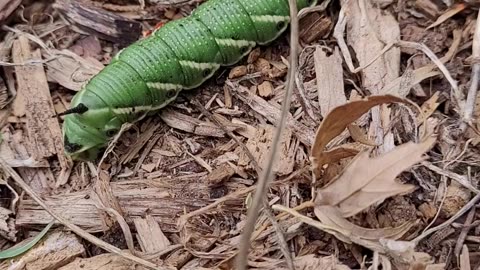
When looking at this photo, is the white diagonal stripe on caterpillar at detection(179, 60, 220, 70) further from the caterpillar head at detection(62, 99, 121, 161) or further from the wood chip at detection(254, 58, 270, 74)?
the caterpillar head at detection(62, 99, 121, 161)

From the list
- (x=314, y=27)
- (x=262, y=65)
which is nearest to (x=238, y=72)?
(x=262, y=65)

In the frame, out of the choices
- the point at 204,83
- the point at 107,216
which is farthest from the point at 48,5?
the point at 107,216

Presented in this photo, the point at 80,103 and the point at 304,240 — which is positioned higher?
the point at 80,103

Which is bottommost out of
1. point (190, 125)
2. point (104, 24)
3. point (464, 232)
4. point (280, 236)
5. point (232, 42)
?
point (464, 232)

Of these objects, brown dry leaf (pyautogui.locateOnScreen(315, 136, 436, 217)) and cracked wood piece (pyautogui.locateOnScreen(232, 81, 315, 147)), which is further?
cracked wood piece (pyautogui.locateOnScreen(232, 81, 315, 147))

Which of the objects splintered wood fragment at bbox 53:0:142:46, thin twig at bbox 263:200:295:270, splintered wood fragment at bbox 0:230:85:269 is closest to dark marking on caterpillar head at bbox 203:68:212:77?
splintered wood fragment at bbox 53:0:142:46

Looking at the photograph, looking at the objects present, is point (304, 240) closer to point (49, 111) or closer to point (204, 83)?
point (204, 83)

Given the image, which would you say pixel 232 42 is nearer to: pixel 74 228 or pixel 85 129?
pixel 85 129
